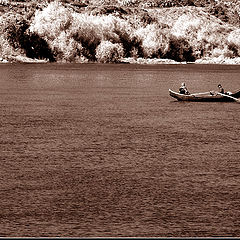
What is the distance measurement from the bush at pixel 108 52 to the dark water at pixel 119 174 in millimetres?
128909

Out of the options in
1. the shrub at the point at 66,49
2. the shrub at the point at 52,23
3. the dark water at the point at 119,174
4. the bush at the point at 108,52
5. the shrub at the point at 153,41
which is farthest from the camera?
the shrub at the point at 153,41

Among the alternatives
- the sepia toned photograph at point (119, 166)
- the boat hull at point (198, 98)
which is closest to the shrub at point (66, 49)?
the sepia toned photograph at point (119, 166)

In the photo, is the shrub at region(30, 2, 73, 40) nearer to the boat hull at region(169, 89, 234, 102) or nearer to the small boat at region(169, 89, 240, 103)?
the small boat at region(169, 89, 240, 103)

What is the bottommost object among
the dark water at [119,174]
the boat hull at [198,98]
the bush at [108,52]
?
the bush at [108,52]

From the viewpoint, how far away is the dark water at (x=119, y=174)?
55.6 ft

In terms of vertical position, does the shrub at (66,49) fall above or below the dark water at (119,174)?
below

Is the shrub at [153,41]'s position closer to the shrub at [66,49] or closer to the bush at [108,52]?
the bush at [108,52]

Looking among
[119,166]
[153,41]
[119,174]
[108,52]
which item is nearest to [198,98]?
[119,166]

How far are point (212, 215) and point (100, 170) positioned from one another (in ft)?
21.8

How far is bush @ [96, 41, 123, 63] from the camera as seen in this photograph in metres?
172

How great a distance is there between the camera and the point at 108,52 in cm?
17575

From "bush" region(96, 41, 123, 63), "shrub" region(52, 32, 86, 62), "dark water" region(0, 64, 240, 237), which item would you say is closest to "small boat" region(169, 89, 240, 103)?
"dark water" region(0, 64, 240, 237)

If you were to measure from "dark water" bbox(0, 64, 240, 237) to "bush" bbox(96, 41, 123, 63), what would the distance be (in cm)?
12891

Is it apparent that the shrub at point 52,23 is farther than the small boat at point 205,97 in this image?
Yes
